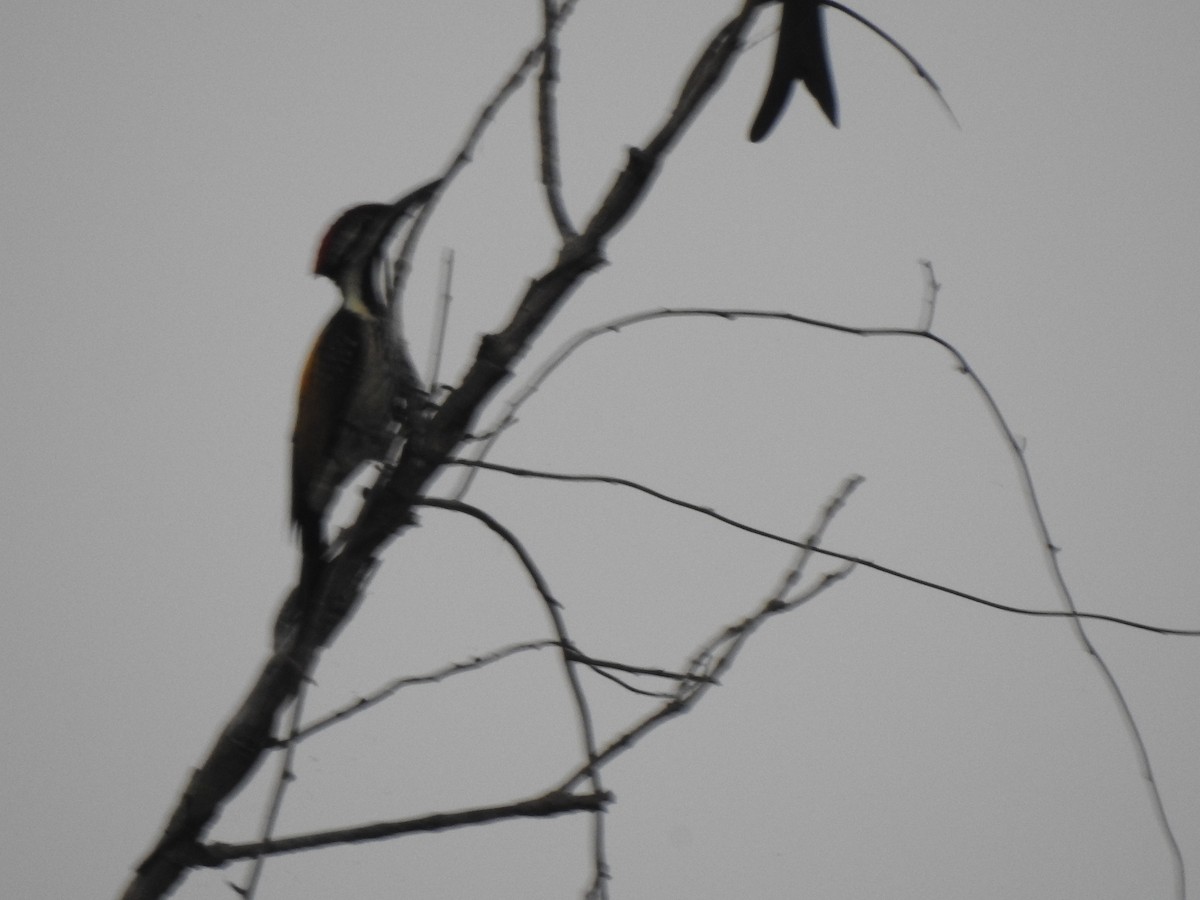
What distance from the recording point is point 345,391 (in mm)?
2592

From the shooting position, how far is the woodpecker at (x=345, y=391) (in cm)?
254

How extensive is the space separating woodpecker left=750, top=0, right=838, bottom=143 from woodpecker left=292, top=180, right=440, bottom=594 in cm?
Result: 134

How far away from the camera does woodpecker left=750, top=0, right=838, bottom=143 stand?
45.6 inches

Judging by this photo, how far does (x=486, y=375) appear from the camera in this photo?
1.17 metres

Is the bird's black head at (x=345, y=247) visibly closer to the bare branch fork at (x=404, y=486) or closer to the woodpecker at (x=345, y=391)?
the woodpecker at (x=345, y=391)

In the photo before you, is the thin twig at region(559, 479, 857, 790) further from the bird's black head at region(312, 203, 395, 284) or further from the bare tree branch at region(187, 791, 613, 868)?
the bird's black head at region(312, 203, 395, 284)

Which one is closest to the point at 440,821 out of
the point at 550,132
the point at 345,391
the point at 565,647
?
the point at 565,647

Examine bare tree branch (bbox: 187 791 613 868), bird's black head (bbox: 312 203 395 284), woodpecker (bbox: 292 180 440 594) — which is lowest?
bare tree branch (bbox: 187 791 613 868)

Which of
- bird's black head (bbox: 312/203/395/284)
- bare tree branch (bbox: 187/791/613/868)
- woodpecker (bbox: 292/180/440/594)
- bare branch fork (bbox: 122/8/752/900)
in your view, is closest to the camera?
bare tree branch (bbox: 187/791/613/868)

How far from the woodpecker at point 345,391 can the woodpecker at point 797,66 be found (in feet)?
4.38

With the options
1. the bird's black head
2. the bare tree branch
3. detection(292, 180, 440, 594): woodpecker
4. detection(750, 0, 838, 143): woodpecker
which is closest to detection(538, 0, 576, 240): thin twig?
detection(750, 0, 838, 143): woodpecker

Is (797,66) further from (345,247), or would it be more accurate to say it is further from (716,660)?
(345,247)

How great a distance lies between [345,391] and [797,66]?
1659 millimetres

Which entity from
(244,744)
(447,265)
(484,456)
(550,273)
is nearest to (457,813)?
(244,744)
